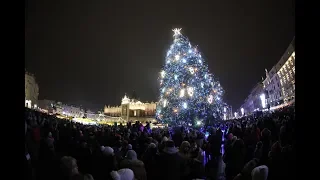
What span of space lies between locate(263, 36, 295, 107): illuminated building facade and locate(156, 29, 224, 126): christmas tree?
28.4 metres

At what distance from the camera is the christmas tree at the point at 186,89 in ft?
104

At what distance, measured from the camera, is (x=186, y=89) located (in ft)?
105

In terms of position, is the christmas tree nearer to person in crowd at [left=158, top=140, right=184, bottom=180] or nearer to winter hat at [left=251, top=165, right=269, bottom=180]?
person in crowd at [left=158, top=140, right=184, bottom=180]

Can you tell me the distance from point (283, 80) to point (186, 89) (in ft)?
169

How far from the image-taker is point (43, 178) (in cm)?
743

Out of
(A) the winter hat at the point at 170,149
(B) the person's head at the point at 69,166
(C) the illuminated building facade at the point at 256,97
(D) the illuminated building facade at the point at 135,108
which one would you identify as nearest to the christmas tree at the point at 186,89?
(A) the winter hat at the point at 170,149

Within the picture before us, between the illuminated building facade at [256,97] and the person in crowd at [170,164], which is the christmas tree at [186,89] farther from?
the illuminated building facade at [256,97]

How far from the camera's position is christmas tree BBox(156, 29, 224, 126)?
3158 cm

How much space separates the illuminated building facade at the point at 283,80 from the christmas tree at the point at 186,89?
93.0 ft

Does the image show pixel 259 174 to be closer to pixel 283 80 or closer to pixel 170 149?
pixel 170 149

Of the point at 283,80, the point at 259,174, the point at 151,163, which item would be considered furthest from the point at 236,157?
the point at 283,80
